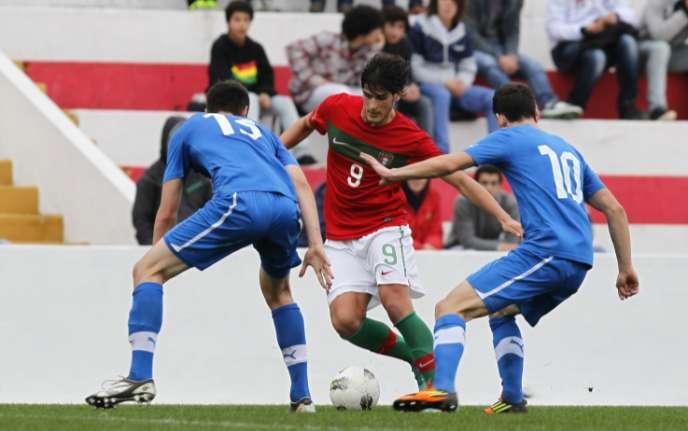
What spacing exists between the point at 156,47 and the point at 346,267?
697cm

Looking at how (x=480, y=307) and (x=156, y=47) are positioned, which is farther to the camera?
(x=156, y=47)

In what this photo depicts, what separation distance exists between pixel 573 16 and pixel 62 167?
4801mm

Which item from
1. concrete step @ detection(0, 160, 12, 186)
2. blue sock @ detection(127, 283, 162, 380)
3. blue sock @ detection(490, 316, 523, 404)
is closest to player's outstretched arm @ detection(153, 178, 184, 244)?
blue sock @ detection(127, 283, 162, 380)

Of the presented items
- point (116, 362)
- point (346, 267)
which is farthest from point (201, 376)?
point (346, 267)

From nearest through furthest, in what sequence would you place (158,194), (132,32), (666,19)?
(158,194), (666,19), (132,32)

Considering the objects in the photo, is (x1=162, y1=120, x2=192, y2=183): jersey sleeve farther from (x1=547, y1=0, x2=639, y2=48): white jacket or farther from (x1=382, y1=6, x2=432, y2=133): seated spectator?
(x1=547, y1=0, x2=639, y2=48): white jacket

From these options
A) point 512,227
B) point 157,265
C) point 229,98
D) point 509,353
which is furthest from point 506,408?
point 229,98

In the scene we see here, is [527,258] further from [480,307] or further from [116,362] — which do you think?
[116,362]

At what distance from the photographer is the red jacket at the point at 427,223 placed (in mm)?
12562

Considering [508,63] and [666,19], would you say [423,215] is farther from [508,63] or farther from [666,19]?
[666,19]

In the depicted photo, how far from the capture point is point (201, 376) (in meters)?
10.9

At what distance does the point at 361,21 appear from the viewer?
45.5 ft

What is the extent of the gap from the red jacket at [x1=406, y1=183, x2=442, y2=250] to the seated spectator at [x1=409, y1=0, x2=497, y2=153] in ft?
7.41

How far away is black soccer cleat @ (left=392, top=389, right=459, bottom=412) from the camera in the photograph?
8.21 m
